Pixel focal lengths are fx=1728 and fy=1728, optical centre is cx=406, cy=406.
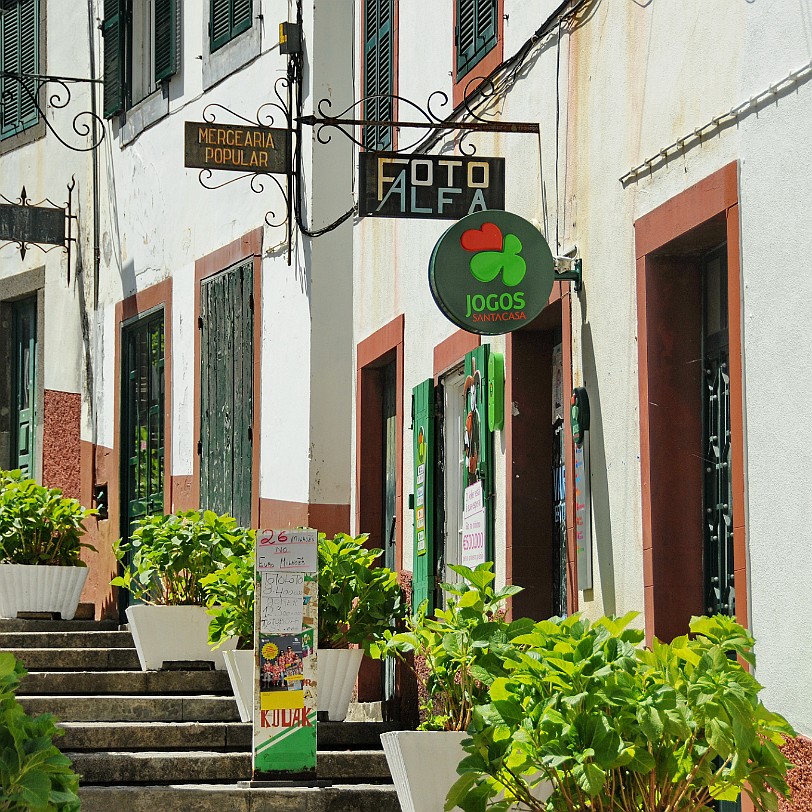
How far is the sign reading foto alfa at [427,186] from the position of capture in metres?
7.73

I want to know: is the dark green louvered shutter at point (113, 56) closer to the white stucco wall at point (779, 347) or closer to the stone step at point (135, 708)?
the stone step at point (135, 708)

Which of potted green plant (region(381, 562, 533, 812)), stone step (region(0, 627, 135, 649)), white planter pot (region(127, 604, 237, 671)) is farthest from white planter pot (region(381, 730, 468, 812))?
stone step (region(0, 627, 135, 649))

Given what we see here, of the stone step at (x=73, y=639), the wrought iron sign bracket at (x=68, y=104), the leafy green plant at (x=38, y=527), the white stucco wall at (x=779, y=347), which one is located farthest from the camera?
the wrought iron sign bracket at (x=68, y=104)

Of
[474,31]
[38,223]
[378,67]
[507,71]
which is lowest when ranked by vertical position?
[507,71]

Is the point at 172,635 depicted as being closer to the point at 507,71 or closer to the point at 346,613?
the point at 346,613

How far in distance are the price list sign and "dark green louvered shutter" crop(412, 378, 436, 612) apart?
92cm

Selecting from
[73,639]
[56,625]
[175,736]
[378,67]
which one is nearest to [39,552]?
[56,625]

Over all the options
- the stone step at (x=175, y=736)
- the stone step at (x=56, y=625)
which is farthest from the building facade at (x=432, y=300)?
the stone step at (x=175, y=736)

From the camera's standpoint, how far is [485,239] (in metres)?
7.04

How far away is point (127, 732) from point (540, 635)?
5.30m

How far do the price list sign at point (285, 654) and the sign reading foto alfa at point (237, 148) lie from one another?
2468 mm

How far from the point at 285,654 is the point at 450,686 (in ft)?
6.81

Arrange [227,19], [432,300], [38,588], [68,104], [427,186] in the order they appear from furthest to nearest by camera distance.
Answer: [68,104] < [38,588] < [227,19] < [432,300] < [427,186]

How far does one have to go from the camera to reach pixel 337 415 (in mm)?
11578
